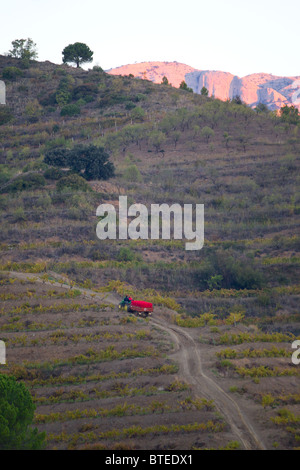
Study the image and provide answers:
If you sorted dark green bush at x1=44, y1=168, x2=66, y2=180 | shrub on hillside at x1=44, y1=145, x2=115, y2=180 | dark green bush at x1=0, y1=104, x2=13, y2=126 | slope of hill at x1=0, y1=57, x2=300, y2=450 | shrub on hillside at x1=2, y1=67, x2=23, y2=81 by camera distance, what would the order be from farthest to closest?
shrub on hillside at x1=2, y1=67, x2=23, y2=81
dark green bush at x1=0, y1=104, x2=13, y2=126
shrub on hillside at x1=44, y1=145, x2=115, y2=180
dark green bush at x1=44, y1=168, x2=66, y2=180
slope of hill at x1=0, y1=57, x2=300, y2=450

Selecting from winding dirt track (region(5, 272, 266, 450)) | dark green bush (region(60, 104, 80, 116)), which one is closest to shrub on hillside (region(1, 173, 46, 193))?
winding dirt track (region(5, 272, 266, 450))

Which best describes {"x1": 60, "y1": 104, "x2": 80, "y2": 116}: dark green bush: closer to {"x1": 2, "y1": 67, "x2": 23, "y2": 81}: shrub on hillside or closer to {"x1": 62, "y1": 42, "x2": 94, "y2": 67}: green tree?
{"x1": 2, "y1": 67, "x2": 23, "y2": 81}: shrub on hillside

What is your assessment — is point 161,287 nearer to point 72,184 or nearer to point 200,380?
point 200,380

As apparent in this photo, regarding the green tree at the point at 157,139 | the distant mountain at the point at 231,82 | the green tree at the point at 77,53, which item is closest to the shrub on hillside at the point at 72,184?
the green tree at the point at 157,139

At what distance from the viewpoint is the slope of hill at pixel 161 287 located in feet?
41.5

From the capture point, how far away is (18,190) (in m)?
38.6

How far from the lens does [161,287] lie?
2564 centimetres

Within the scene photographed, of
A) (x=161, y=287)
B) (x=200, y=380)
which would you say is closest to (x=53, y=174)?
(x=161, y=287)

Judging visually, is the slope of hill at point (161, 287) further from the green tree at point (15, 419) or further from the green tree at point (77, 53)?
the green tree at point (77, 53)

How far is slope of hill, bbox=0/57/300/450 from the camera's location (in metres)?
12.7

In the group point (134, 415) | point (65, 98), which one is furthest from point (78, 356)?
point (65, 98)

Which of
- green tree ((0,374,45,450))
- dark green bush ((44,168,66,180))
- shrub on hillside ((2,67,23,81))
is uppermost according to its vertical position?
shrub on hillside ((2,67,23,81))

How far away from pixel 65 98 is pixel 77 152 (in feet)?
89.5

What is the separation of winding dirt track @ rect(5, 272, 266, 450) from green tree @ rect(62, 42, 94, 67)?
6812 centimetres
